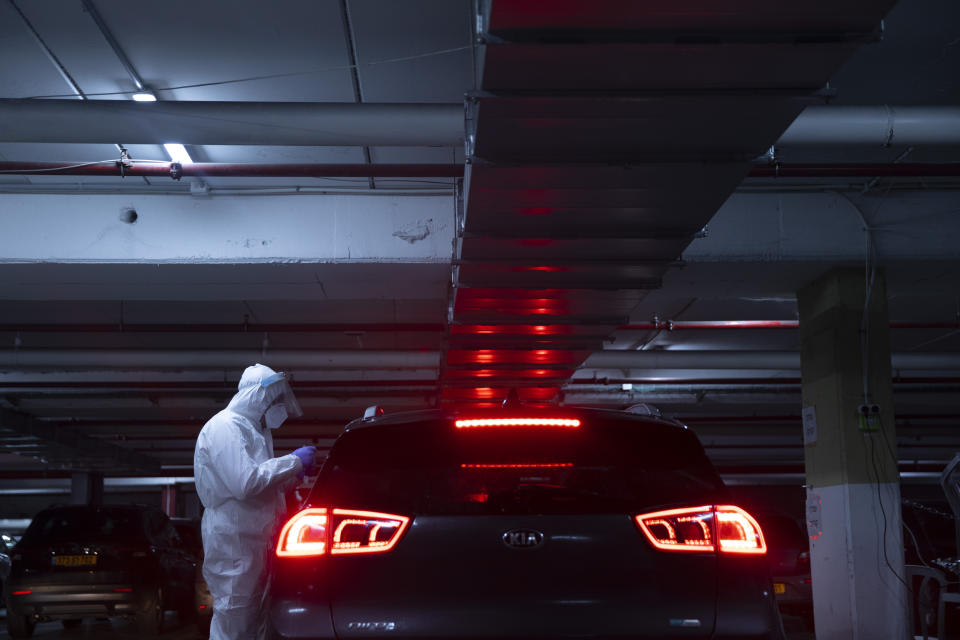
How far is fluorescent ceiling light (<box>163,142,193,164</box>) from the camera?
322 inches

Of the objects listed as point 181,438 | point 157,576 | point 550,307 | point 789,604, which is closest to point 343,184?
point 550,307

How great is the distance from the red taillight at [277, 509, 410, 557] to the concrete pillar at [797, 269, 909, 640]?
277 inches

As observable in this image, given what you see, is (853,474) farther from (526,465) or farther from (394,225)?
(526,465)

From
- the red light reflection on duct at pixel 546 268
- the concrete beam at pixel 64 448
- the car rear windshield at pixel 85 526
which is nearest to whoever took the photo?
the red light reflection on duct at pixel 546 268

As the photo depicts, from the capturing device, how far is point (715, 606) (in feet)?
9.55

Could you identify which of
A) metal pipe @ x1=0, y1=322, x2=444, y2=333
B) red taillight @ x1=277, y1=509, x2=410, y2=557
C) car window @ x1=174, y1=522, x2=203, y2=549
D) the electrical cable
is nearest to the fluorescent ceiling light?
metal pipe @ x1=0, y1=322, x2=444, y2=333

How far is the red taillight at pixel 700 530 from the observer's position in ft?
9.76

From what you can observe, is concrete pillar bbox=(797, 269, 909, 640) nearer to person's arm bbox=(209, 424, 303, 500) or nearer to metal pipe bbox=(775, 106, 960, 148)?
metal pipe bbox=(775, 106, 960, 148)

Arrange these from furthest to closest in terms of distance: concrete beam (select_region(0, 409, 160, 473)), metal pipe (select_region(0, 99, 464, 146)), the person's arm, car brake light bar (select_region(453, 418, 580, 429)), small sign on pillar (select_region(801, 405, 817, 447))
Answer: concrete beam (select_region(0, 409, 160, 473)) < small sign on pillar (select_region(801, 405, 817, 447)) < metal pipe (select_region(0, 99, 464, 146)) < the person's arm < car brake light bar (select_region(453, 418, 580, 429))

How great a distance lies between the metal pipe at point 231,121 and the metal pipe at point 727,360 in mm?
7825

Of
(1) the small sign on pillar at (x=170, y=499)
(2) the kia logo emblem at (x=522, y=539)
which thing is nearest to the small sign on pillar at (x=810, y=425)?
(2) the kia logo emblem at (x=522, y=539)

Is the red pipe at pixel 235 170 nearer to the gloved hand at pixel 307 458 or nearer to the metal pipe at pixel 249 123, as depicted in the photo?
the metal pipe at pixel 249 123

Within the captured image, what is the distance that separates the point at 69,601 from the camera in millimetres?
11148

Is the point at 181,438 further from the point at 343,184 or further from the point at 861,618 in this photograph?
the point at 861,618
